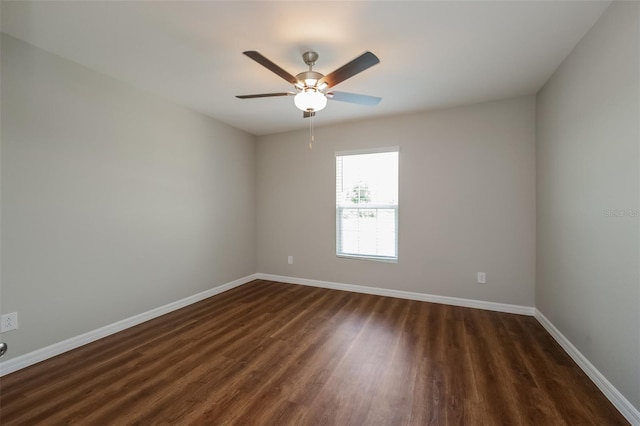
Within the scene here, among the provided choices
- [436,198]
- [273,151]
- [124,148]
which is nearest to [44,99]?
[124,148]

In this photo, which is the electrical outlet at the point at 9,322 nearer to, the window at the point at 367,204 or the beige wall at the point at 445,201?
the beige wall at the point at 445,201

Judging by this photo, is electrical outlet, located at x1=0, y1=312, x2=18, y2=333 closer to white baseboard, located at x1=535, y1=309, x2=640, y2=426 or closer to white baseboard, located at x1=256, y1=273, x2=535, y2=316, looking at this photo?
white baseboard, located at x1=256, y1=273, x2=535, y2=316

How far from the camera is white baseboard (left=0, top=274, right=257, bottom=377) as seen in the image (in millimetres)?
2046

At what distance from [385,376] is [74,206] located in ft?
9.79

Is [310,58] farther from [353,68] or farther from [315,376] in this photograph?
[315,376]

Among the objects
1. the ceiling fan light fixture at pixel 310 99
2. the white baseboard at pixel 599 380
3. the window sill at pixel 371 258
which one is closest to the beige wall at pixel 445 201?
the window sill at pixel 371 258

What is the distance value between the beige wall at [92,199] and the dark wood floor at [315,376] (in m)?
0.41

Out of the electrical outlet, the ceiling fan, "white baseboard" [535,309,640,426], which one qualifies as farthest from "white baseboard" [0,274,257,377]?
"white baseboard" [535,309,640,426]

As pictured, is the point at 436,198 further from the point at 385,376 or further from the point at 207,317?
the point at 207,317

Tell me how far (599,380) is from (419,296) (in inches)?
73.4

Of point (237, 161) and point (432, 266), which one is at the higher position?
point (237, 161)

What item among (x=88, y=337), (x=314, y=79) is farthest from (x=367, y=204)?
(x=88, y=337)

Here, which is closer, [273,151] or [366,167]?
[366,167]

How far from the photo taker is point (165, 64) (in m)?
2.40
